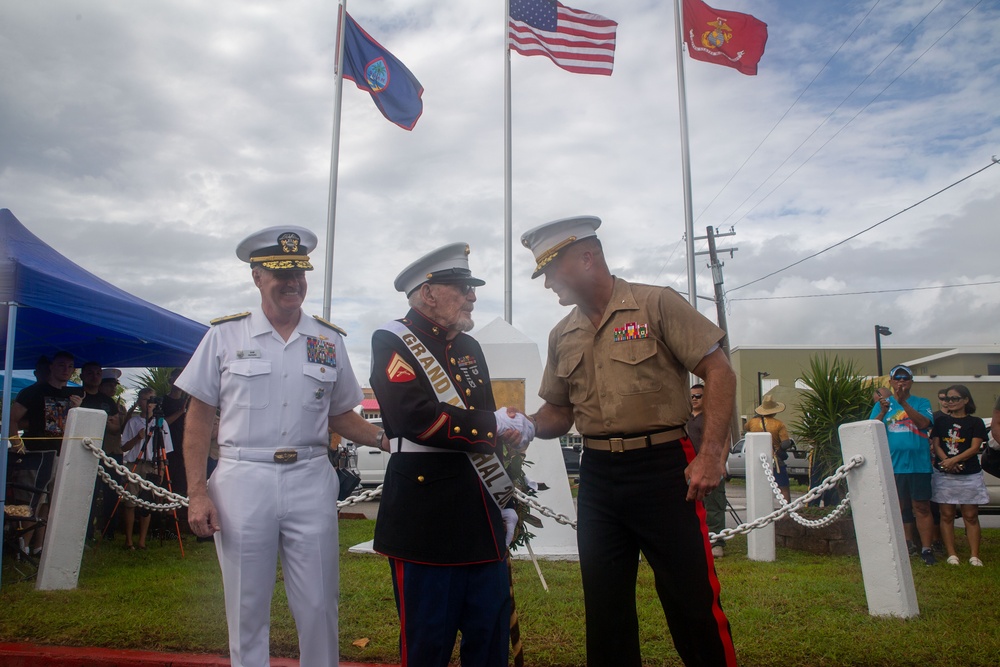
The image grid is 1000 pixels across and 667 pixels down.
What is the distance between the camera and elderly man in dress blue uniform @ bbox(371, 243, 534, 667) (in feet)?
8.86

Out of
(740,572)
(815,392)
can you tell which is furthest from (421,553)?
(815,392)

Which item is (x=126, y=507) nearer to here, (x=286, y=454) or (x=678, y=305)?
(x=286, y=454)

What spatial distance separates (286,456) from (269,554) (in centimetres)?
39

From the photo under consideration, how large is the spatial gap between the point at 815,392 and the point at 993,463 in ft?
11.2

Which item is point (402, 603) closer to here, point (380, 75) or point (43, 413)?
point (43, 413)

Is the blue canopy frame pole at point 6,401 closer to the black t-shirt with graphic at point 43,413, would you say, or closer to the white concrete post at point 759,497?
the black t-shirt with graphic at point 43,413

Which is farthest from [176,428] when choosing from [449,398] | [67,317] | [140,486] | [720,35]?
[720,35]

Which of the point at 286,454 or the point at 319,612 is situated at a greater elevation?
the point at 286,454

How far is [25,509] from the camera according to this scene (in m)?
6.57

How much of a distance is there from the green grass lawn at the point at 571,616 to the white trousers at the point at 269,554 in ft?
4.87

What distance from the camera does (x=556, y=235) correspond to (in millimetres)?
3244

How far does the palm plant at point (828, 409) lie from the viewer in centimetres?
Result: 981

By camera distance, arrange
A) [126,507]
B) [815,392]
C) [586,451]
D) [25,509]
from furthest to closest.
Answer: [815,392] < [126,507] < [25,509] < [586,451]

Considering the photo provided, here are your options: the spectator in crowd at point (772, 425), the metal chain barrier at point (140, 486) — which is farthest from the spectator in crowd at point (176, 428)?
the spectator in crowd at point (772, 425)
